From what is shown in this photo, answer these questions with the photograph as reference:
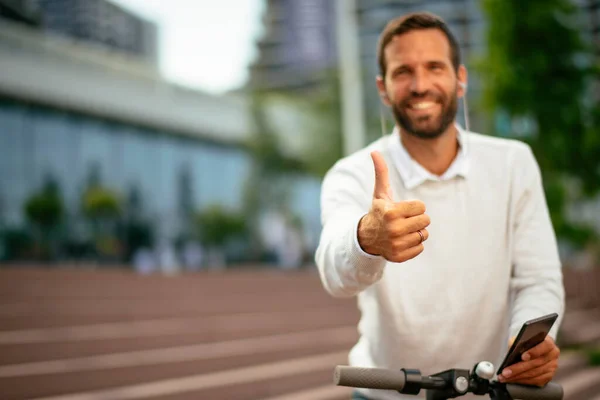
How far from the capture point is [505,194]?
1.90 m

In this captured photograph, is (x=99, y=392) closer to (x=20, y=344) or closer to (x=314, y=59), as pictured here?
(x=20, y=344)

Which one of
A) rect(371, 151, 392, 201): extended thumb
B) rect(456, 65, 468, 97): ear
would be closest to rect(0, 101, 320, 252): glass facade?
rect(456, 65, 468, 97): ear

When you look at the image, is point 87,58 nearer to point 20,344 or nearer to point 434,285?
point 20,344

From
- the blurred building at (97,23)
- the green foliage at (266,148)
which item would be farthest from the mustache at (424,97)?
the blurred building at (97,23)

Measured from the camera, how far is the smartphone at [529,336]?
57.8 inches

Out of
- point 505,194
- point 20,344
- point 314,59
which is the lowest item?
point 20,344

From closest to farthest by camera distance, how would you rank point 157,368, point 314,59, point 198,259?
point 157,368
point 198,259
point 314,59

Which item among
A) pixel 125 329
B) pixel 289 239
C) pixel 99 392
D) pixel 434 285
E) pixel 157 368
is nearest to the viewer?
pixel 434 285

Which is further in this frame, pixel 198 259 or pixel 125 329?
pixel 198 259

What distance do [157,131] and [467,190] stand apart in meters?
31.0

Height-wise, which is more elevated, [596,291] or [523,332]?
[523,332]

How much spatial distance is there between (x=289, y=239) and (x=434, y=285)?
32918 millimetres

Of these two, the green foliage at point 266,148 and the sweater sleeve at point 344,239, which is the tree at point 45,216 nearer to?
the green foliage at point 266,148

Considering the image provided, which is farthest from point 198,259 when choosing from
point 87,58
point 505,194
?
point 505,194
